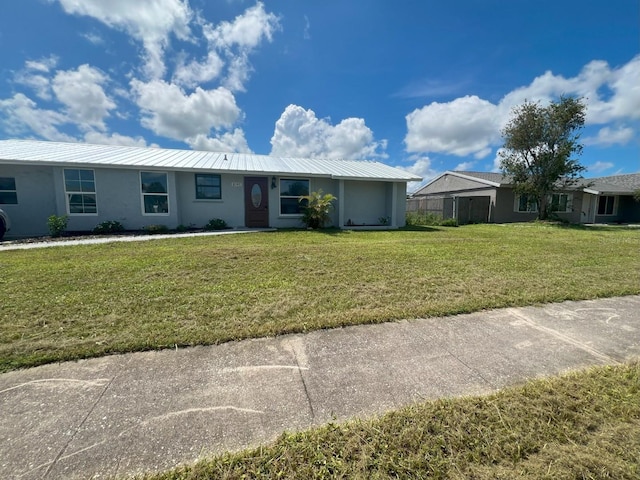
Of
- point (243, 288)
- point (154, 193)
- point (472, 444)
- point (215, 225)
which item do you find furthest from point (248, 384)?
point (154, 193)

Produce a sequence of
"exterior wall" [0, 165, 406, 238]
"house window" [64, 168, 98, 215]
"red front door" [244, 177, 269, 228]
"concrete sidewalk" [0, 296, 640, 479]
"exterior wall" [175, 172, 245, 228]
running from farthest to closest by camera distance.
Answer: "red front door" [244, 177, 269, 228], "exterior wall" [175, 172, 245, 228], "house window" [64, 168, 98, 215], "exterior wall" [0, 165, 406, 238], "concrete sidewalk" [0, 296, 640, 479]

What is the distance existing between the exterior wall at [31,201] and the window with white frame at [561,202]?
28126mm

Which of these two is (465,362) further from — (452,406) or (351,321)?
(351,321)

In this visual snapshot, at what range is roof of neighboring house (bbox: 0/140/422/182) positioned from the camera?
10.4 metres

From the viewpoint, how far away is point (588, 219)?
72.2ft

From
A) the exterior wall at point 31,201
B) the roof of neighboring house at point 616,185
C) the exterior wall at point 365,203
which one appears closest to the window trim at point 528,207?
the roof of neighboring house at point 616,185

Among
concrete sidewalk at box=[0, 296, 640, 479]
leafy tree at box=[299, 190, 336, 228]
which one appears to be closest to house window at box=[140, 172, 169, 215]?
leafy tree at box=[299, 190, 336, 228]

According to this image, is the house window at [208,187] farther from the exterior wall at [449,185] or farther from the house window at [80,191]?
the exterior wall at [449,185]

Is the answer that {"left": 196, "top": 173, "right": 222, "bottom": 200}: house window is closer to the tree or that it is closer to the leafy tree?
the leafy tree

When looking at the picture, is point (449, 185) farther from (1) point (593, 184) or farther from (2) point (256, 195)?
(2) point (256, 195)

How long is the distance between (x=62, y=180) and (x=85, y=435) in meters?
11.9

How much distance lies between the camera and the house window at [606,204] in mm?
22609

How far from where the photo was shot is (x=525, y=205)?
20594 mm

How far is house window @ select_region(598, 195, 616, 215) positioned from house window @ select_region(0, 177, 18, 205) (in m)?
34.4
